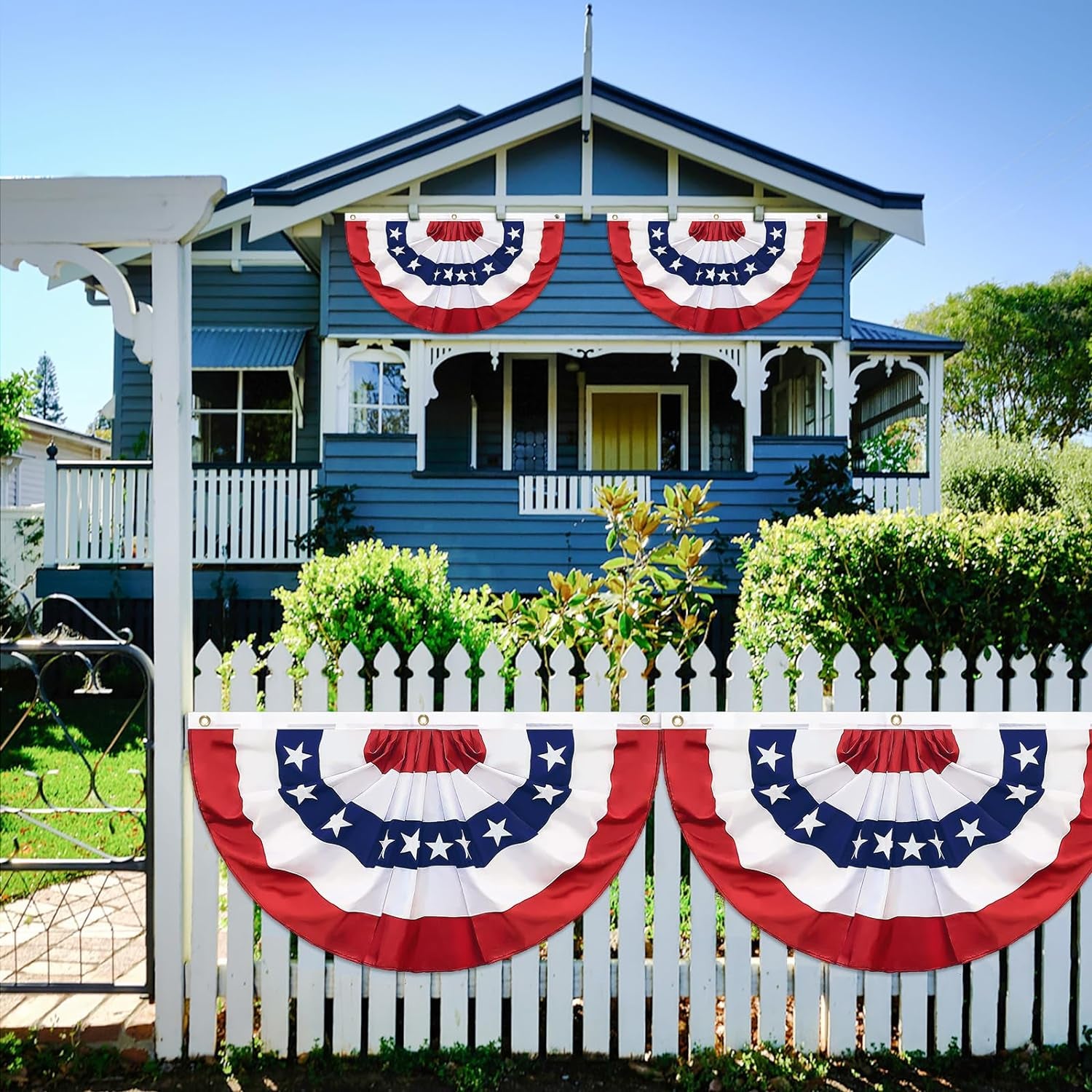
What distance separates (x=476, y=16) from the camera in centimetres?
1051

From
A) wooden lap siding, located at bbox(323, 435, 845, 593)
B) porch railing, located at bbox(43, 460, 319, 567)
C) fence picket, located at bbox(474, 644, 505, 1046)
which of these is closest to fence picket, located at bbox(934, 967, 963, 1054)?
fence picket, located at bbox(474, 644, 505, 1046)

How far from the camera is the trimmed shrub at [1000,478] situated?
21.2 metres

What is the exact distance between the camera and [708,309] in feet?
32.9

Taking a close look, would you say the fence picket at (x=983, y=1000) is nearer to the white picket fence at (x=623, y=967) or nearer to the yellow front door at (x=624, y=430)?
the white picket fence at (x=623, y=967)

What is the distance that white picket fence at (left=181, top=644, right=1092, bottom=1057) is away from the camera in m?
2.79

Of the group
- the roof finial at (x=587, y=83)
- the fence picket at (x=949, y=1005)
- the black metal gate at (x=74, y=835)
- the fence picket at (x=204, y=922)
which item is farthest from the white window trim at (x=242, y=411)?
the fence picket at (x=949, y=1005)

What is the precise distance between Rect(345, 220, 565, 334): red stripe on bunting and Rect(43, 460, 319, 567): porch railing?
7.73ft

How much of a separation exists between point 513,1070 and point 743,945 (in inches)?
35.3

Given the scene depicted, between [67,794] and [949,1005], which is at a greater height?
[949,1005]

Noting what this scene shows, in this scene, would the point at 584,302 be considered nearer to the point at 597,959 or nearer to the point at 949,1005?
the point at 597,959

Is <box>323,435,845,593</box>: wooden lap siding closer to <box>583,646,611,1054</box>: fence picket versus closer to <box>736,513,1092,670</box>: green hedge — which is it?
<box>736,513,1092,670</box>: green hedge

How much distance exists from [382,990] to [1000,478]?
2320 centimetres

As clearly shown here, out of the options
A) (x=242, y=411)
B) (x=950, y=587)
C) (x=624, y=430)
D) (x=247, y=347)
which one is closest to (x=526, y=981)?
(x=950, y=587)

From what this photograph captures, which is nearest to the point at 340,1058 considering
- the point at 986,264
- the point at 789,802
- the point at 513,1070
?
the point at 513,1070
